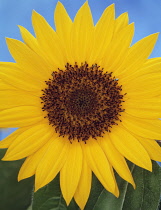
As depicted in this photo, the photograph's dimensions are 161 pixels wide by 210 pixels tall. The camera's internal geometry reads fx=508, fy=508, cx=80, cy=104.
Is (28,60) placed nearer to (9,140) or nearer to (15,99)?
(15,99)

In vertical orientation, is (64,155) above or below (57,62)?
below

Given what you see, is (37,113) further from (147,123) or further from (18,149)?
(147,123)

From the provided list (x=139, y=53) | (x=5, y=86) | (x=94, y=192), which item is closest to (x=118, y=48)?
(x=139, y=53)

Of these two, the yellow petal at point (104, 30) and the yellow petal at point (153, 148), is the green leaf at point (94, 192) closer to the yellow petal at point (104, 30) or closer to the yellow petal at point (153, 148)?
the yellow petal at point (153, 148)

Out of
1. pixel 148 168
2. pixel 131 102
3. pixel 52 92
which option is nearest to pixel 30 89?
pixel 52 92

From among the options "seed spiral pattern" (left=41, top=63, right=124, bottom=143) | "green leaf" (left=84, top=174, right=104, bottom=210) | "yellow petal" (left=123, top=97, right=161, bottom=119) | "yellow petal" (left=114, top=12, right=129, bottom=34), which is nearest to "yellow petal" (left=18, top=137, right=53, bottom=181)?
"seed spiral pattern" (left=41, top=63, right=124, bottom=143)

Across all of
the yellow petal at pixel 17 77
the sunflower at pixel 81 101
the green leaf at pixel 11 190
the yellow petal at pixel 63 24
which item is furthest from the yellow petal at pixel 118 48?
the green leaf at pixel 11 190
